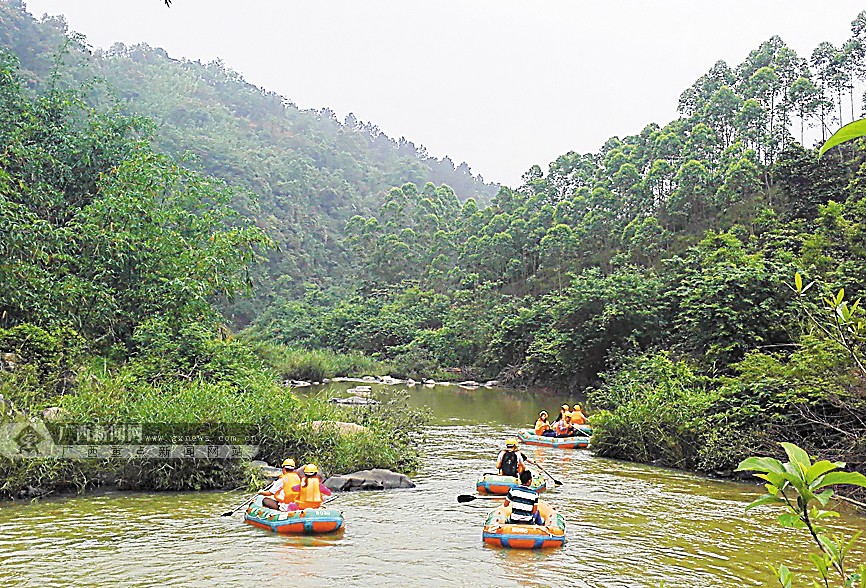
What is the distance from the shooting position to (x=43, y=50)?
4628 cm

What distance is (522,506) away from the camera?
7.79 meters

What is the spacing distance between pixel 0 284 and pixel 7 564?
630 cm

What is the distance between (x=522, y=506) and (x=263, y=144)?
6024 cm

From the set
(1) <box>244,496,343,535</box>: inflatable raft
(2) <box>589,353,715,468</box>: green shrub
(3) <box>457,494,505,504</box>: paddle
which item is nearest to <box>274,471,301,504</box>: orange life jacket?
(1) <box>244,496,343,535</box>: inflatable raft

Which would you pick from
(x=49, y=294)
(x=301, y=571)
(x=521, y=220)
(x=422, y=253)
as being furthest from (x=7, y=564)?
(x=422, y=253)

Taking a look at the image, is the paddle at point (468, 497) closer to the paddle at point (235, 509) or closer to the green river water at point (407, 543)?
the green river water at point (407, 543)

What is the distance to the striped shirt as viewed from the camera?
779cm

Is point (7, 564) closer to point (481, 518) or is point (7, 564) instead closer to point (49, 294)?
point (481, 518)

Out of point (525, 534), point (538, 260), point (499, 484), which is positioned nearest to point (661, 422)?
point (499, 484)

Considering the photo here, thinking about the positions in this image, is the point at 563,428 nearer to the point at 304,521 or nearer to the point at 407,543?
the point at 407,543

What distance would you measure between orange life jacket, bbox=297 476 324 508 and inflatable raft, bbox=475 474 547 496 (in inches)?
111

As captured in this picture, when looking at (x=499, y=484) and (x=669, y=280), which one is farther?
(x=669, y=280)

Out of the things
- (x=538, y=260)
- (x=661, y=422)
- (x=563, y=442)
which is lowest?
(x=563, y=442)

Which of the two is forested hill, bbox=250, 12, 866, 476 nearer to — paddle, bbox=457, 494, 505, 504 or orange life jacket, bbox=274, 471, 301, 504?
paddle, bbox=457, 494, 505, 504
